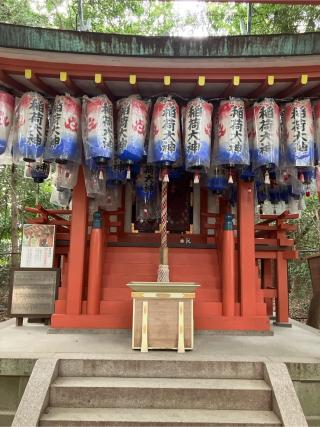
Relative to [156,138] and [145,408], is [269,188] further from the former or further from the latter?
[145,408]

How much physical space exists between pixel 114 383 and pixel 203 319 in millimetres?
2555

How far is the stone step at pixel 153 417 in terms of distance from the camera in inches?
142

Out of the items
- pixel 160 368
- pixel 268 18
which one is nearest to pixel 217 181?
pixel 160 368

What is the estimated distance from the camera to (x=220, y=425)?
3.61 m

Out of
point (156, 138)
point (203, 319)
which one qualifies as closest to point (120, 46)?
point (156, 138)

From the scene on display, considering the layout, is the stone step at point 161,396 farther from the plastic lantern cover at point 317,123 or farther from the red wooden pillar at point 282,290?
the red wooden pillar at point 282,290

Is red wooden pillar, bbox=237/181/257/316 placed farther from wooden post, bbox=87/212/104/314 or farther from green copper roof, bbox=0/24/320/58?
wooden post, bbox=87/212/104/314

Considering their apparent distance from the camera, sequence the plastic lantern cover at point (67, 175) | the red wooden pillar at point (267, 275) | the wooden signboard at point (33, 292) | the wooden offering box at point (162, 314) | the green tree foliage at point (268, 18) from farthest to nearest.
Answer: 1. the green tree foliage at point (268, 18)
2. the red wooden pillar at point (267, 275)
3. the wooden signboard at point (33, 292)
4. the plastic lantern cover at point (67, 175)
5. the wooden offering box at point (162, 314)

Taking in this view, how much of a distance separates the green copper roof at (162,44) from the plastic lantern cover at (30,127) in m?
0.84

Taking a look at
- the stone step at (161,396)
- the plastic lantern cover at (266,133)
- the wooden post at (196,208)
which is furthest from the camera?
the wooden post at (196,208)

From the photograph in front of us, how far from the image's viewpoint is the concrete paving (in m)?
4.47

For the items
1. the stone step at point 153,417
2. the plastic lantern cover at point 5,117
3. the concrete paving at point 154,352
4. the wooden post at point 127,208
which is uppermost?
the plastic lantern cover at point 5,117

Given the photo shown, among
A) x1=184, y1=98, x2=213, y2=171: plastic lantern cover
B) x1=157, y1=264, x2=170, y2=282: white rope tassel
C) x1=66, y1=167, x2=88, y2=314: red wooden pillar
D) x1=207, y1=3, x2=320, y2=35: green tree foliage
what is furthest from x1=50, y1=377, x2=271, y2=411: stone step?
x1=207, y1=3, x2=320, y2=35: green tree foliage

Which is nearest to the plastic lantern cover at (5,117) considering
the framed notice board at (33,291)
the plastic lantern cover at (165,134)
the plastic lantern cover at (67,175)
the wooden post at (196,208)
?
the plastic lantern cover at (67,175)
